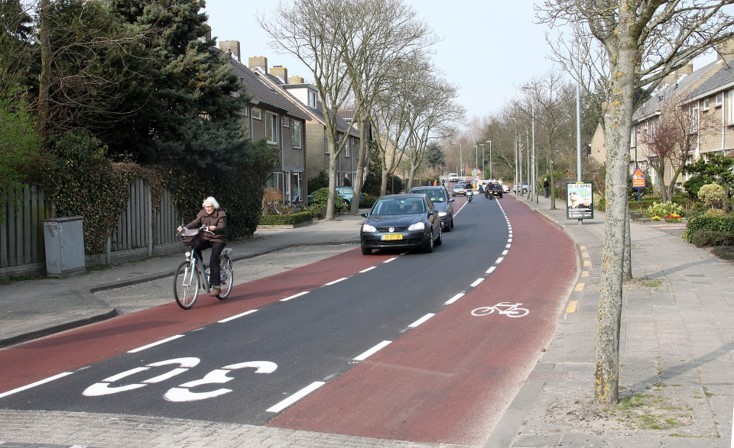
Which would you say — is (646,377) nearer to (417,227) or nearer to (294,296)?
(294,296)

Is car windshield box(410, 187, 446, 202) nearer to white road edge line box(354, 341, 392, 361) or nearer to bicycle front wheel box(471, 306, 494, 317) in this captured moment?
bicycle front wheel box(471, 306, 494, 317)

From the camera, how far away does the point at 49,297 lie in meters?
11.9

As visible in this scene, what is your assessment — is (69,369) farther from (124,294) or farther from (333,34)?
(333,34)

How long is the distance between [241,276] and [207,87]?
7.58m

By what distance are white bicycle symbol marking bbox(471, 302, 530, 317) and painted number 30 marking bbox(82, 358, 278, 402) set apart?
3.94m

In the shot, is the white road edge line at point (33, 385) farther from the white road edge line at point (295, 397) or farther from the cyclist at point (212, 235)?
the cyclist at point (212, 235)

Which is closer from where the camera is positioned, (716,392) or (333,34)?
(716,392)

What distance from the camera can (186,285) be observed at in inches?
437

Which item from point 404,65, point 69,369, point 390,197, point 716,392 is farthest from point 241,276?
point 404,65

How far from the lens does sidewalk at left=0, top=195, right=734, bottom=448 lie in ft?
16.2

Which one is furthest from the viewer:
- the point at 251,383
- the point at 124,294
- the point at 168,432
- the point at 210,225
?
the point at 124,294

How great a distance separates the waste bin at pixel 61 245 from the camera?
555 inches

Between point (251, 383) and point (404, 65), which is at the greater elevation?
point (404, 65)

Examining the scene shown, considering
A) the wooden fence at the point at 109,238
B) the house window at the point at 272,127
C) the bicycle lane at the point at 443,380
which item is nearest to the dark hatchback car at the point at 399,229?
the wooden fence at the point at 109,238
